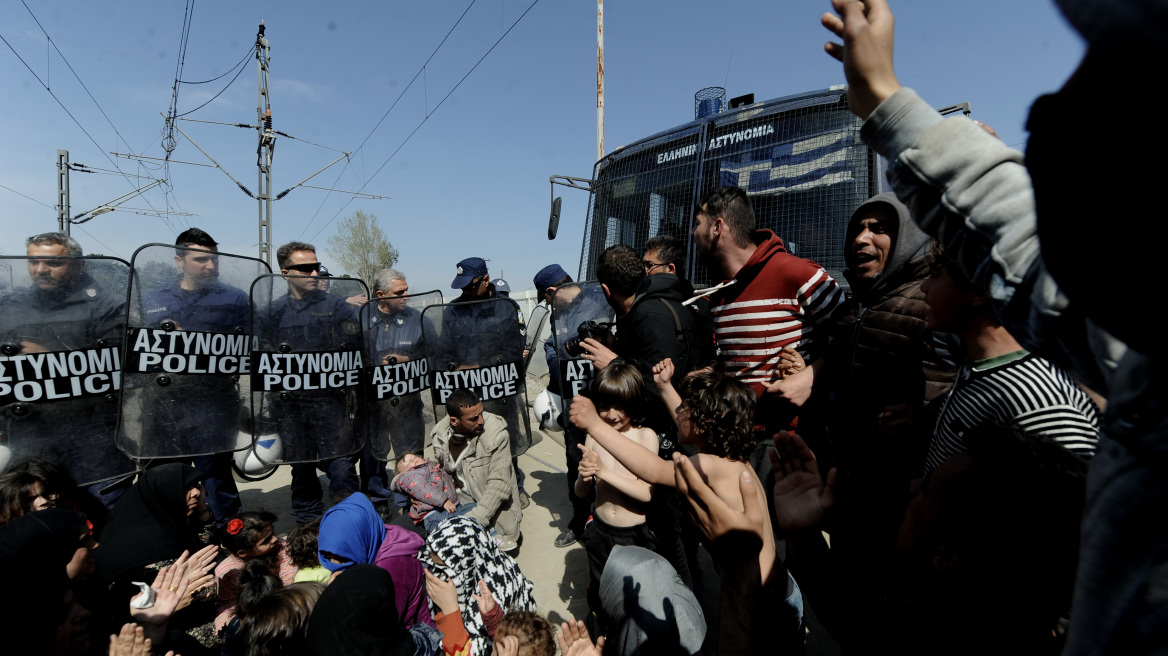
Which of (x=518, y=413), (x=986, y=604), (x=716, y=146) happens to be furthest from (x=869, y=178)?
(x=986, y=604)

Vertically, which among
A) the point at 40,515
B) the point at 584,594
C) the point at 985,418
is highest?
the point at 985,418

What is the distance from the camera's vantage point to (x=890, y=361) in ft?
7.17

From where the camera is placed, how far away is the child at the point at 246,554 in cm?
313

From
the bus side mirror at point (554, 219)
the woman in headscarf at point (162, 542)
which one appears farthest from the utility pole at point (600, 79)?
the woman in headscarf at point (162, 542)

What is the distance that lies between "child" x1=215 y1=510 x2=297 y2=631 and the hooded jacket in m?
2.98

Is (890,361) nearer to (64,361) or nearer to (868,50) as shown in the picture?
(868,50)

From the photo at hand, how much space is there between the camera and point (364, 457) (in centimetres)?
430

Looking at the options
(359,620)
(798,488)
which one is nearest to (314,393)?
(359,620)

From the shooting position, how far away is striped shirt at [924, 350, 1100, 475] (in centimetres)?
136

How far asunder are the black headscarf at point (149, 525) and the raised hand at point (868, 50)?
368 cm

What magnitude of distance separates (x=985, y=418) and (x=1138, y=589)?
1.26 m

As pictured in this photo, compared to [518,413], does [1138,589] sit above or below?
above

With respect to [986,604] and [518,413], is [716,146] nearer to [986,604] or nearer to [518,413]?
[518,413]

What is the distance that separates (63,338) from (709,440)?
10.6 ft
